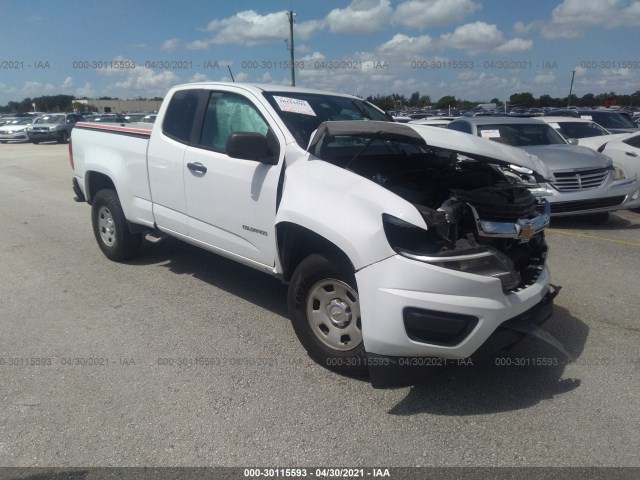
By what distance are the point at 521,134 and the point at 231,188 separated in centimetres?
681

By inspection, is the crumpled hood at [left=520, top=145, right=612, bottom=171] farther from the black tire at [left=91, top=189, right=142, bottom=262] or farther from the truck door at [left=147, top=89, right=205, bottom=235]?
the black tire at [left=91, top=189, right=142, bottom=262]

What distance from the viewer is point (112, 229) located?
20.2 ft

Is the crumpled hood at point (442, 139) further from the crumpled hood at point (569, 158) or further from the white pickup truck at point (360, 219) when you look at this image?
the crumpled hood at point (569, 158)

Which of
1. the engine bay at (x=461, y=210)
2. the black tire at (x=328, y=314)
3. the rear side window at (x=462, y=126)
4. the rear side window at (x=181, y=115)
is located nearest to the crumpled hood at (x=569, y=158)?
the rear side window at (x=462, y=126)

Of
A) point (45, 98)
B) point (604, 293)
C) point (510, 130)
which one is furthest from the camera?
point (45, 98)

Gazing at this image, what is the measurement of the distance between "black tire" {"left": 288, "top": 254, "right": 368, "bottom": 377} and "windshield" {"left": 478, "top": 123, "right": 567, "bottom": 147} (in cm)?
655

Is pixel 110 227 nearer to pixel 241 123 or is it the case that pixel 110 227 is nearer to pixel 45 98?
pixel 241 123

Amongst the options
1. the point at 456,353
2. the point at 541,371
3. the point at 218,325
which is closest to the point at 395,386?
the point at 456,353

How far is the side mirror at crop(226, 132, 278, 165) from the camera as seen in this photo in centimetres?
386

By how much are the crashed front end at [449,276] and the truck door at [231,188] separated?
0.61m

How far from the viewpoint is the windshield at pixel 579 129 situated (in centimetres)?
1204

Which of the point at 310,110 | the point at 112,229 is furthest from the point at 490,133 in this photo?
the point at 112,229

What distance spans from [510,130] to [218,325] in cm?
709

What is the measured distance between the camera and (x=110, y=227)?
6168 millimetres
